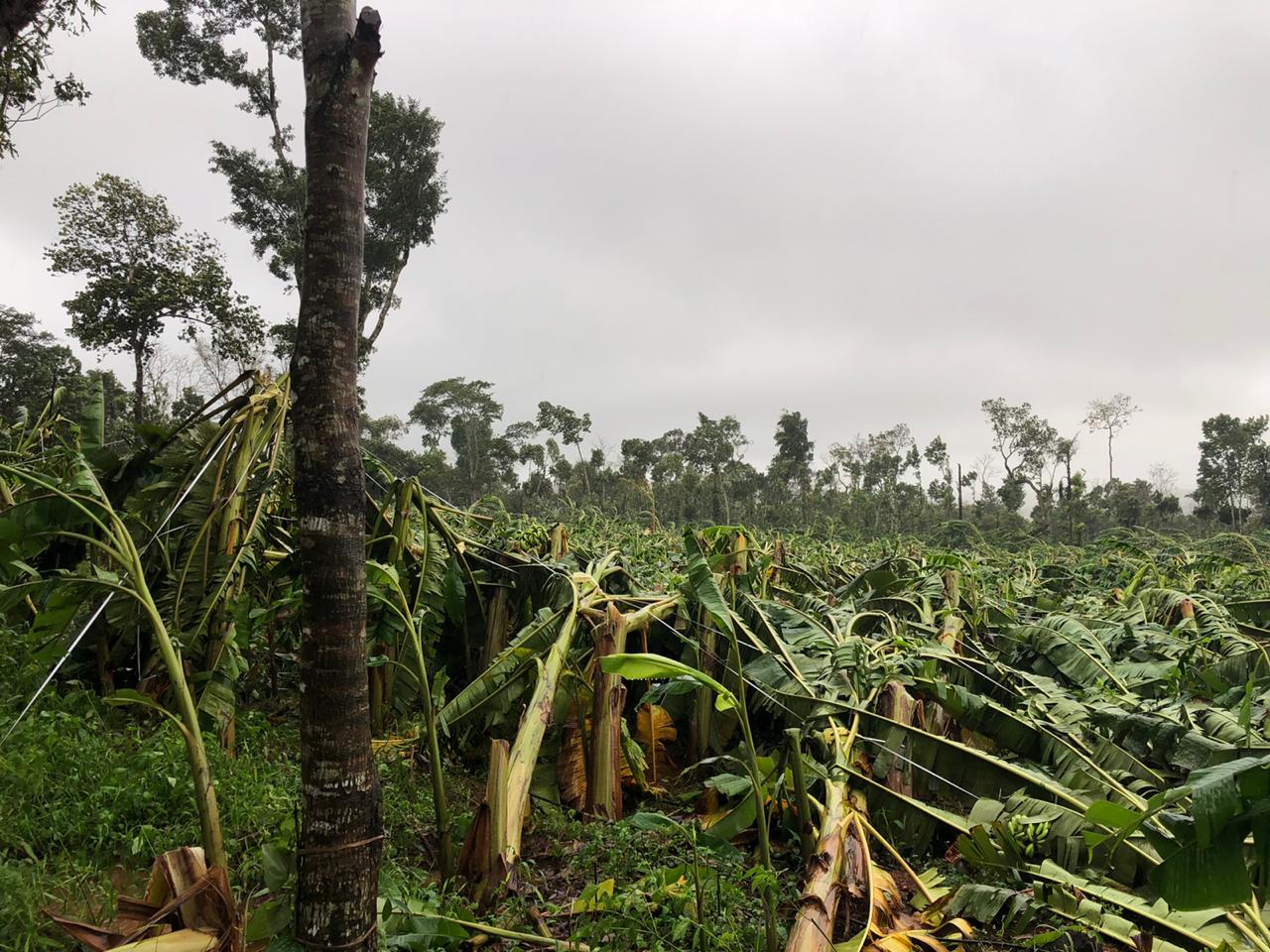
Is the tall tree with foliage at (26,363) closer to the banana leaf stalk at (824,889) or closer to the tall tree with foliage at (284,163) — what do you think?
the tall tree with foliage at (284,163)

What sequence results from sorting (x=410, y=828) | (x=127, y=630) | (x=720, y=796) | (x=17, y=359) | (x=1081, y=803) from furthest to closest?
1. (x=17, y=359)
2. (x=127, y=630)
3. (x=720, y=796)
4. (x=410, y=828)
5. (x=1081, y=803)

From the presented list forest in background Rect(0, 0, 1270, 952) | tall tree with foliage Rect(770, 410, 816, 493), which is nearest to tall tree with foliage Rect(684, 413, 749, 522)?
tall tree with foliage Rect(770, 410, 816, 493)

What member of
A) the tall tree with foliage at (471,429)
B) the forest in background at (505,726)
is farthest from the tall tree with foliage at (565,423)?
the forest in background at (505,726)

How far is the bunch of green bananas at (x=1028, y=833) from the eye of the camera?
7.09ft

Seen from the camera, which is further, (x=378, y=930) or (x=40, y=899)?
(x=40, y=899)

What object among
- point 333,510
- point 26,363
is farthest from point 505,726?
point 26,363

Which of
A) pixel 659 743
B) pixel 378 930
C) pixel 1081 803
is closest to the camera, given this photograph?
pixel 378 930

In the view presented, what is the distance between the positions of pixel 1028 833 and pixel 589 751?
1700 mm

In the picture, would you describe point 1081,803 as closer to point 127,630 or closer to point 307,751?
point 307,751

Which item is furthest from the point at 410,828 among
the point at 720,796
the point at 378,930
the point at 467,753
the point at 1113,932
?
the point at 1113,932

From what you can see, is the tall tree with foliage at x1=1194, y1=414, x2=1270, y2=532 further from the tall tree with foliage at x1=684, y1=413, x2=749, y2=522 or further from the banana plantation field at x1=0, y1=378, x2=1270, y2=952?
the banana plantation field at x1=0, y1=378, x2=1270, y2=952

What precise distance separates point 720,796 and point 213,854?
1.96 m

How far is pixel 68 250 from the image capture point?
638 inches

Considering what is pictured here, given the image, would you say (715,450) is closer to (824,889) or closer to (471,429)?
(471,429)
